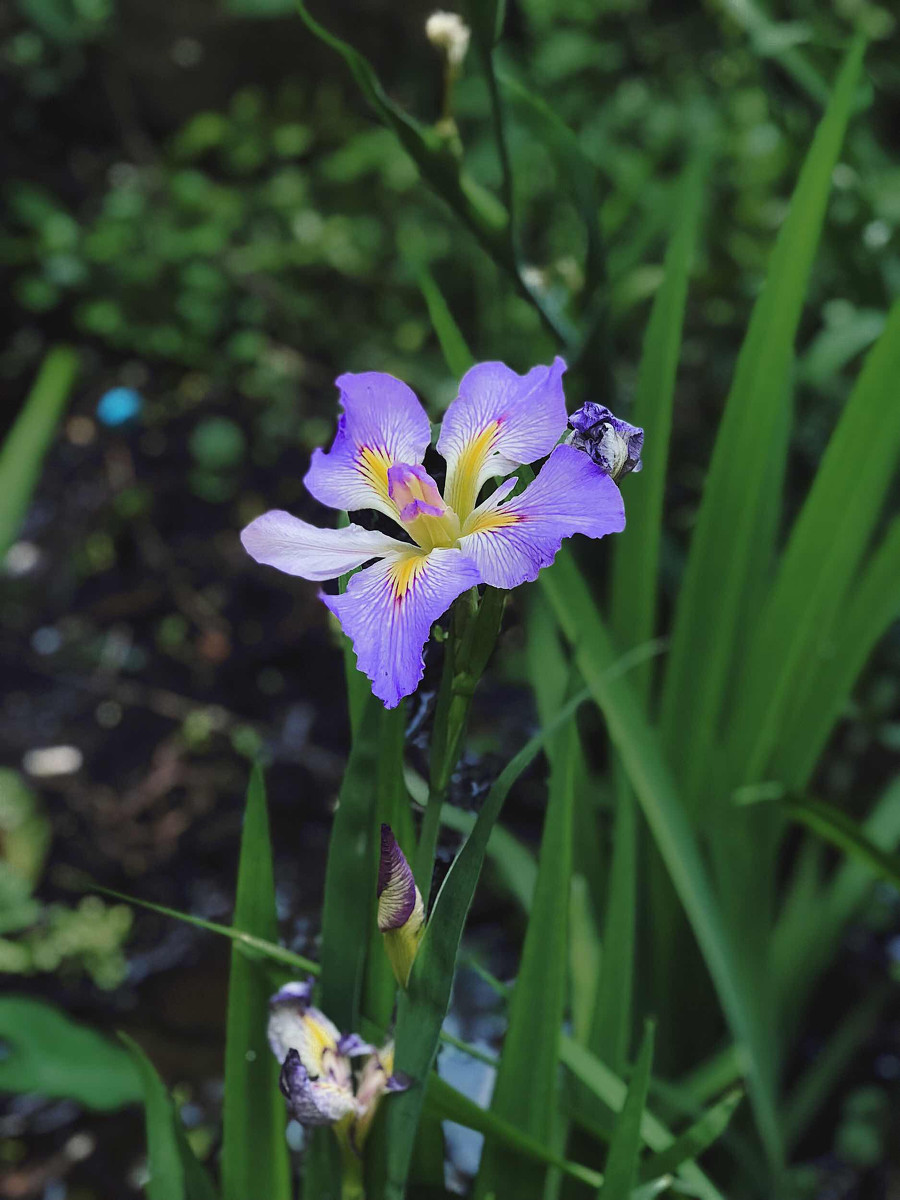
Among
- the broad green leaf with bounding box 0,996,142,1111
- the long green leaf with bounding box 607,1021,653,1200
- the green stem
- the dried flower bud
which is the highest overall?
the dried flower bud

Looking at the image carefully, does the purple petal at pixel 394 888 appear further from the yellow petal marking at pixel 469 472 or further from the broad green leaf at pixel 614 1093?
the broad green leaf at pixel 614 1093

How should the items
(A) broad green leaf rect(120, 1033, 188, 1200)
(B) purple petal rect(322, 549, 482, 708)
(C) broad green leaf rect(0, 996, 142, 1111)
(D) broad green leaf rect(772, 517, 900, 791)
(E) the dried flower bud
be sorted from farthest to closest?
(C) broad green leaf rect(0, 996, 142, 1111), (D) broad green leaf rect(772, 517, 900, 791), (E) the dried flower bud, (A) broad green leaf rect(120, 1033, 188, 1200), (B) purple petal rect(322, 549, 482, 708)

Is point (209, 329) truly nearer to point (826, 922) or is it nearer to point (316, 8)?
point (316, 8)

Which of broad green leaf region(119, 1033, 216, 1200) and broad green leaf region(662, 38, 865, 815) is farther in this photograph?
broad green leaf region(662, 38, 865, 815)

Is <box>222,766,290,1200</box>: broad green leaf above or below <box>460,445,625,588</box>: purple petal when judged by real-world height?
below

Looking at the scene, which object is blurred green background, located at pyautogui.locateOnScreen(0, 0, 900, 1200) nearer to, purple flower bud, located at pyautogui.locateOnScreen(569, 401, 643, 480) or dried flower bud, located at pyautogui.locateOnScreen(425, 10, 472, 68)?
dried flower bud, located at pyautogui.locateOnScreen(425, 10, 472, 68)

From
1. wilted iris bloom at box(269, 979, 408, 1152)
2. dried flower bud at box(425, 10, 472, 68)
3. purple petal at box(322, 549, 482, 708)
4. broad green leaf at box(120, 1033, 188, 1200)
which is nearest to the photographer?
purple petal at box(322, 549, 482, 708)

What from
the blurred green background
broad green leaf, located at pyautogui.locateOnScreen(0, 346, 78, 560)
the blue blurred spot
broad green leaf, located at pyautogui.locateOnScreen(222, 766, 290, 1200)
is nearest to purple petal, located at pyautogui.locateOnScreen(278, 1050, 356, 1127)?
broad green leaf, located at pyautogui.locateOnScreen(222, 766, 290, 1200)

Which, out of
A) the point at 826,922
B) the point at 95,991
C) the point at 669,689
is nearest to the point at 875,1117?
the point at 826,922

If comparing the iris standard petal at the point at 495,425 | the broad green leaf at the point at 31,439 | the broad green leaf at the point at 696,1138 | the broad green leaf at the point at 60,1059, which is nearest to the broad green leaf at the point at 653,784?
A: the broad green leaf at the point at 696,1138
